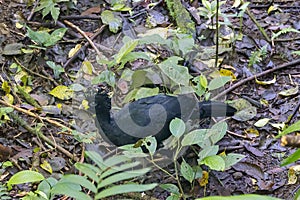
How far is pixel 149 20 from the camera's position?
3877 mm

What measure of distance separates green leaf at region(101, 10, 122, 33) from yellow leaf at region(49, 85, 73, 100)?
26.4 inches

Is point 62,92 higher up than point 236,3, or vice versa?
point 236,3

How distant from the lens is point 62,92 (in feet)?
10.8

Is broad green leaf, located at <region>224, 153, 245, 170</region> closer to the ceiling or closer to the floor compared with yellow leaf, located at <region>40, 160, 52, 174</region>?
closer to the ceiling

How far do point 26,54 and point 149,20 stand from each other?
0.99 m

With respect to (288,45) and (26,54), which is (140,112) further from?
(288,45)

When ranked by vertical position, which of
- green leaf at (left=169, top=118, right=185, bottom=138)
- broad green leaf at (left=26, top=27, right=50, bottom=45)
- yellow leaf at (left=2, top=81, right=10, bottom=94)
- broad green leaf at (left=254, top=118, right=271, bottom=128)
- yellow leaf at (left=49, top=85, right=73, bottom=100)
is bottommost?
broad green leaf at (left=254, top=118, right=271, bottom=128)

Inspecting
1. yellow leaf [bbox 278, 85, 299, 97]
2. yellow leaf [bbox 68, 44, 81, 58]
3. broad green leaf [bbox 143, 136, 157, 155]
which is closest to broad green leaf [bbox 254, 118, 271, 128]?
yellow leaf [bbox 278, 85, 299, 97]

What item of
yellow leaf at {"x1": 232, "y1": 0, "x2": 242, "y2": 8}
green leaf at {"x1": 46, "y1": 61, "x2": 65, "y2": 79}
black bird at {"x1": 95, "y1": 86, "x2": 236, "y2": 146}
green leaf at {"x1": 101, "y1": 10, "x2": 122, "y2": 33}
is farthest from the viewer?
yellow leaf at {"x1": 232, "y1": 0, "x2": 242, "y2": 8}

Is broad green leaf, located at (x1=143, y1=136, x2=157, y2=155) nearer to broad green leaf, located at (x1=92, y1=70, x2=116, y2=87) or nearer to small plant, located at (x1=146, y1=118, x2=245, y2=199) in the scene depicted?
small plant, located at (x1=146, y1=118, x2=245, y2=199)

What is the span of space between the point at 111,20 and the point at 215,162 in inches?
72.8

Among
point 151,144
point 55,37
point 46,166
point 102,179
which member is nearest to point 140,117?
point 151,144

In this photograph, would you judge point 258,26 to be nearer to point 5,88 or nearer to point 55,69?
point 55,69

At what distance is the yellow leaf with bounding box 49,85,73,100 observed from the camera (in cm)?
326
